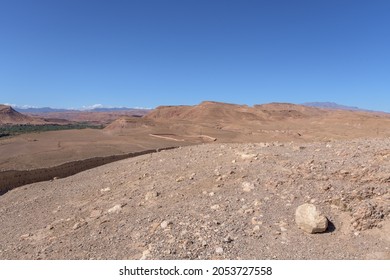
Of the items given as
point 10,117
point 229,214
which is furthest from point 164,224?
point 10,117

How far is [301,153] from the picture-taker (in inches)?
414

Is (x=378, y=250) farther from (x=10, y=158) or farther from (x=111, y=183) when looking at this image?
(x=10, y=158)

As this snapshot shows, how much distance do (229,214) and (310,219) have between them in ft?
5.54

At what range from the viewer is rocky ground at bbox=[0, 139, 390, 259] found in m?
A: 5.67

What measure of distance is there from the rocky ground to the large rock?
0.39ft

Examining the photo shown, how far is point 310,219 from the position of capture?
233 inches

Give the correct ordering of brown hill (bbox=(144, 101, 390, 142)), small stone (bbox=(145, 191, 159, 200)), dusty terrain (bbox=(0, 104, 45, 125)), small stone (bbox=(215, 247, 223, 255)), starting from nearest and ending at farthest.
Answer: small stone (bbox=(215, 247, 223, 255)) → small stone (bbox=(145, 191, 159, 200)) → brown hill (bbox=(144, 101, 390, 142)) → dusty terrain (bbox=(0, 104, 45, 125))

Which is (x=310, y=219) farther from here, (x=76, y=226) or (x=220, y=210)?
(x=76, y=226)

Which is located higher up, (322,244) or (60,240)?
(322,244)

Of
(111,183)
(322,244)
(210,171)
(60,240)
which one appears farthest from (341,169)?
(111,183)

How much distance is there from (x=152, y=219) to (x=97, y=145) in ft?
87.3

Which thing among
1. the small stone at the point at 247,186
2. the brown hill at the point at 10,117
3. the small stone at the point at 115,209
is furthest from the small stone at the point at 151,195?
the brown hill at the point at 10,117

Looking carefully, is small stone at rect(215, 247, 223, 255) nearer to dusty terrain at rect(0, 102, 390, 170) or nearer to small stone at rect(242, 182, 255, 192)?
small stone at rect(242, 182, 255, 192)

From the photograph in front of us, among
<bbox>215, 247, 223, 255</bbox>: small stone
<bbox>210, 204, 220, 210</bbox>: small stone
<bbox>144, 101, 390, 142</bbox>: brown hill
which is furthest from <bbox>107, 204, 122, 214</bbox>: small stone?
<bbox>144, 101, 390, 142</bbox>: brown hill
